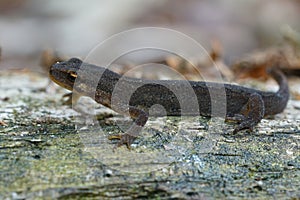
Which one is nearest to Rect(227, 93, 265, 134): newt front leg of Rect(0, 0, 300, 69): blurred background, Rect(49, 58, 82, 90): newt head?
Rect(49, 58, 82, 90): newt head

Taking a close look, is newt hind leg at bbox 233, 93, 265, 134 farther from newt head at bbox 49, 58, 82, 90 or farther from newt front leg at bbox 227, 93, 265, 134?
newt head at bbox 49, 58, 82, 90

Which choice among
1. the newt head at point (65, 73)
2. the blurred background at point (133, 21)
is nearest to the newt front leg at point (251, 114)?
the newt head at point (65, 73)

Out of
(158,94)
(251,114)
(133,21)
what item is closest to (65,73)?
(158,94)

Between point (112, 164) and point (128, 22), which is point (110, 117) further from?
point (128, 22)

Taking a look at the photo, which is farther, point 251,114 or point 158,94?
point 158,94

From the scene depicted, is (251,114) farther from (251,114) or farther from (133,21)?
(133,21)

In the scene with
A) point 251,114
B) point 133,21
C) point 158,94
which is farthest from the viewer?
point 133,21

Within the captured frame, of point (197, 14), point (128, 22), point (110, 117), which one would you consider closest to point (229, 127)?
point (110, 117)
